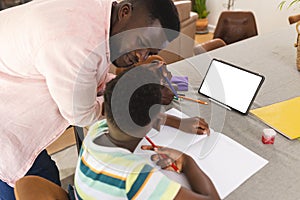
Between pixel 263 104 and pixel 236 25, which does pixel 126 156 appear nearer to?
pixel 263 104

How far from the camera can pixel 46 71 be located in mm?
805

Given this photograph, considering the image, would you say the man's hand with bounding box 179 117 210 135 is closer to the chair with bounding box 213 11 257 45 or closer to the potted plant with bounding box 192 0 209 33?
the chair with bounding box 213 11 257 45

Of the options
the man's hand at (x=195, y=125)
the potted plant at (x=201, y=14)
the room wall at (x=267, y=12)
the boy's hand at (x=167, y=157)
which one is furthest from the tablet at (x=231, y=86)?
the potted plant at (x=201, y=14)

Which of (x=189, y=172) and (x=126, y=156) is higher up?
(x=126, y=156)

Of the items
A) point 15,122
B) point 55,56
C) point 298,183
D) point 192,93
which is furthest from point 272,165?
point 15,122

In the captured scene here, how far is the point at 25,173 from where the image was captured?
1024 mm

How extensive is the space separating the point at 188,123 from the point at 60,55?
50cm

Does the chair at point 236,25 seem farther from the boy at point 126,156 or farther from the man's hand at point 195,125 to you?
the boy at point 126,156

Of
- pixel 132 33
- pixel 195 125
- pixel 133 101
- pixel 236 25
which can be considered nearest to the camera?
pixel 133 101

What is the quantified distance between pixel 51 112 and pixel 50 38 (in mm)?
282

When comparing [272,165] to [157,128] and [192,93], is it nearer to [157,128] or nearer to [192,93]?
[157,128]

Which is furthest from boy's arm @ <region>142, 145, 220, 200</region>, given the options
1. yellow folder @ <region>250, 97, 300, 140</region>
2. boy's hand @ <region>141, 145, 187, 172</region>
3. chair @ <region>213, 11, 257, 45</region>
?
chair @ <region>213, 11, 257, 45</region>

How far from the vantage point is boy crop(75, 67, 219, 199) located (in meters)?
0.71

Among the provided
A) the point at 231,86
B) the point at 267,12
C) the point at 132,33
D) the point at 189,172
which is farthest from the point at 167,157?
the point at 267,12
